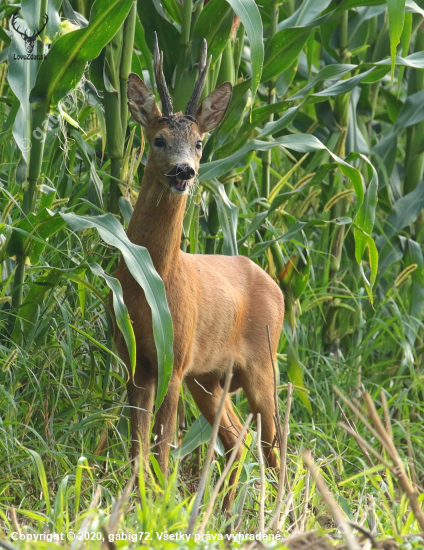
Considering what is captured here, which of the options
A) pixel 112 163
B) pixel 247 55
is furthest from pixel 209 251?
pixel 247 55

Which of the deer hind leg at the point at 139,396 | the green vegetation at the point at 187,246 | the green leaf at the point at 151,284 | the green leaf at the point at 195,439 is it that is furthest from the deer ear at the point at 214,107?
the green leaf at the point at 195,439

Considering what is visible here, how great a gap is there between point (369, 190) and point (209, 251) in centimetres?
115

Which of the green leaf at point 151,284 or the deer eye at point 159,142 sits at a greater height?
the deer eye at point 159,142

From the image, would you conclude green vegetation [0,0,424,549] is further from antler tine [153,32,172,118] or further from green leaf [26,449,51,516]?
antler tine [153,32,172,118]

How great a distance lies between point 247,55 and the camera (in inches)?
209

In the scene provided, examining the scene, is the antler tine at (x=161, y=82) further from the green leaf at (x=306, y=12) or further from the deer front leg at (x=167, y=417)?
the deer front leg at (x=167, y=417)

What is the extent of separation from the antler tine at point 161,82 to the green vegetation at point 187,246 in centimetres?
30

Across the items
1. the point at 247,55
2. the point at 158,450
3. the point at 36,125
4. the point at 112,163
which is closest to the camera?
the point at 36,125

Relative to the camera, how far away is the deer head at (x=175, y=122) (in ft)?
11.7

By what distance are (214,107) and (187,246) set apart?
1026mm

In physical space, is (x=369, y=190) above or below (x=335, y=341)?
above

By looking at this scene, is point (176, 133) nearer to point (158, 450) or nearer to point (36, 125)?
point (36, 125)

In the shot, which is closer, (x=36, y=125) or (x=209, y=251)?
(x=36, y=125)

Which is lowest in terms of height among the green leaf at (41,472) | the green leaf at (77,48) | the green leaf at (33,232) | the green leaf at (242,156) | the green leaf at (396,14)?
the green leaf at (41,472)
